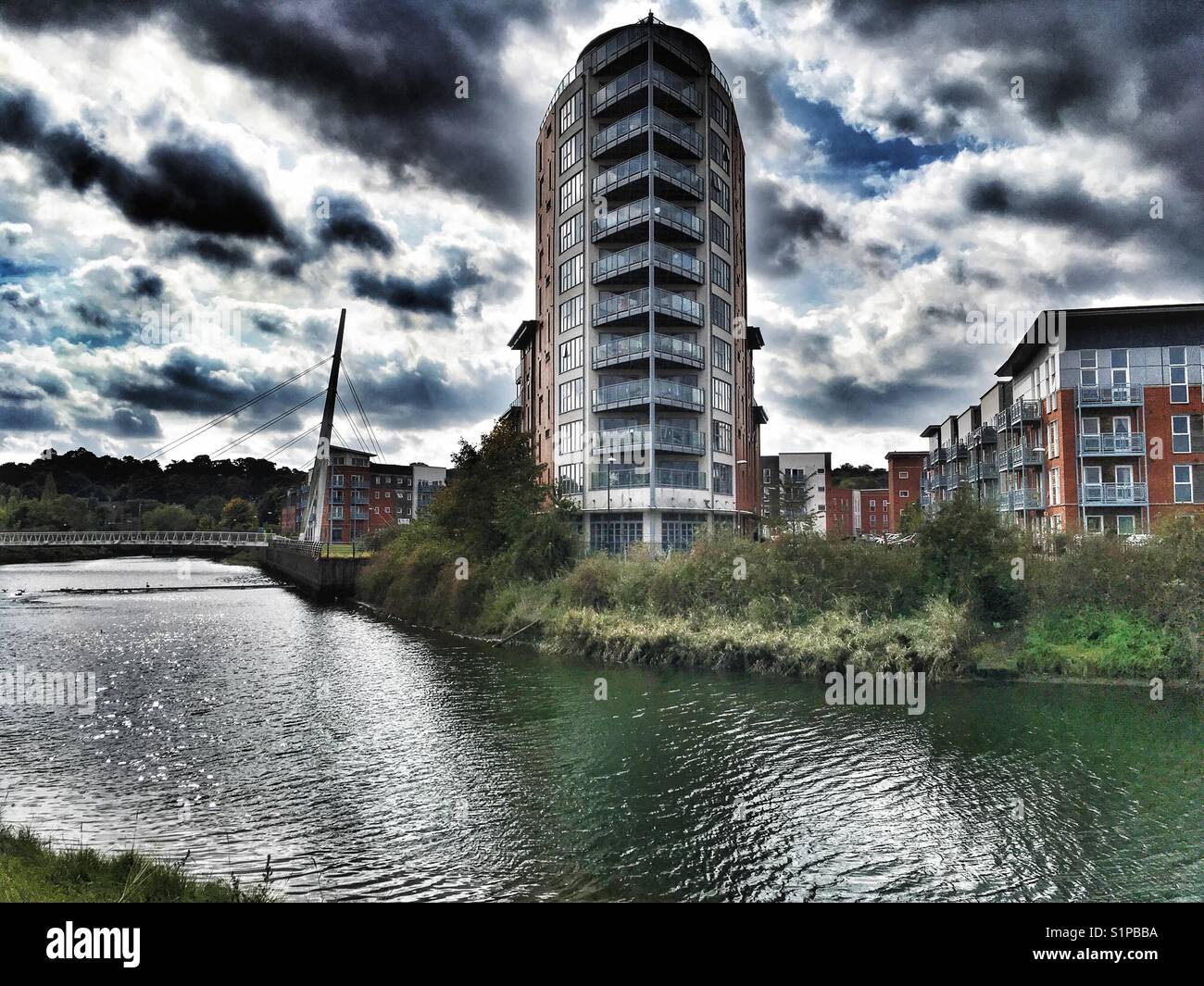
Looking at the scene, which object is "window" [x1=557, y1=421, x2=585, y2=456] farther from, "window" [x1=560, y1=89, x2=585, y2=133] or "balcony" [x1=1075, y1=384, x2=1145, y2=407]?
"balcony" [x1=1075, y1=384, x2=1145, y2=407]

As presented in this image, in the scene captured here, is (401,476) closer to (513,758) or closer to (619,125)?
(619,125)

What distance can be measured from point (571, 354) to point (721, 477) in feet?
43.3

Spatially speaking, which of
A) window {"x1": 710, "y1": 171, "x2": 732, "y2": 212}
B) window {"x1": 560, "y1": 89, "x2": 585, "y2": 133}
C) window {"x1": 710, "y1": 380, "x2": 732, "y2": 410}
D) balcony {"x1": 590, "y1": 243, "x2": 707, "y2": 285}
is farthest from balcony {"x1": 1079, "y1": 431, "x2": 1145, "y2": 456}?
window {"x1": 560, "y1": 89, "x2": 585, "y2": 133}

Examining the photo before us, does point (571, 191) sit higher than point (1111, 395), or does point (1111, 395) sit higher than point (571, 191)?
point (571, 191)

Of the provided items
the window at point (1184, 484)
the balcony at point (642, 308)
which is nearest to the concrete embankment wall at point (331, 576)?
the balcony at point (642, 308)

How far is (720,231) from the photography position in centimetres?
4950

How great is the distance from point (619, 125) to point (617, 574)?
30.8 meters

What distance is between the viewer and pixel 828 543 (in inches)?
1110

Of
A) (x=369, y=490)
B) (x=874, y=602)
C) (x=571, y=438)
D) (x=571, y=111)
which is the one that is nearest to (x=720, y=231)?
(x=571, y=111)

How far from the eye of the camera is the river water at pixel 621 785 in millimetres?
9539

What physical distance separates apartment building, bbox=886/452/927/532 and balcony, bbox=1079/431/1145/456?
179 feet

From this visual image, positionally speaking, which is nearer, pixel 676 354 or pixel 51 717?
pixel 51 717

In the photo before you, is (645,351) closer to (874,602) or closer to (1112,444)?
(874,602)
